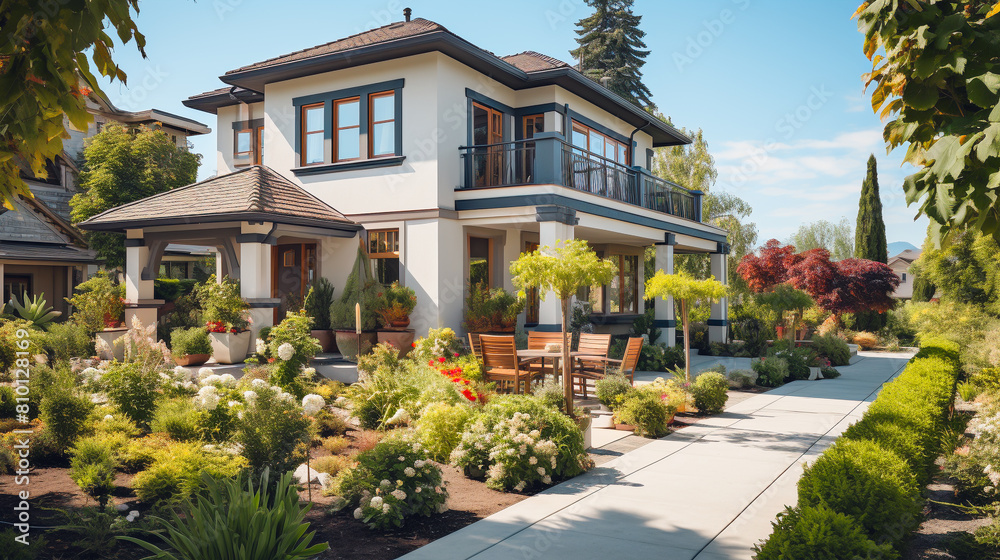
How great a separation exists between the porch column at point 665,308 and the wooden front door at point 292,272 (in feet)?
31.3

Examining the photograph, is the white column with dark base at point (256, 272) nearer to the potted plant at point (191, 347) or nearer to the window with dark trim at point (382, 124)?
the potted plant at point (191, 347)

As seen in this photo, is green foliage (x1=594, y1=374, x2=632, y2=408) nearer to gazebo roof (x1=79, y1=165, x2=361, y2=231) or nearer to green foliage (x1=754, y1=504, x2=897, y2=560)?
green foliage (x1=754, y1=504, x2=897, y2=560)

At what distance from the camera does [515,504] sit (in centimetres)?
588

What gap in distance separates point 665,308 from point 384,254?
340 inches

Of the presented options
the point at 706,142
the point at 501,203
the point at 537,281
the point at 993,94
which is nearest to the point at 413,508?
the point at 537,281

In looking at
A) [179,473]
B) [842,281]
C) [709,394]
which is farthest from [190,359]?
[842,281]

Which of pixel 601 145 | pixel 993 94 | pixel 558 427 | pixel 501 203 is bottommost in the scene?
pixel 558 427

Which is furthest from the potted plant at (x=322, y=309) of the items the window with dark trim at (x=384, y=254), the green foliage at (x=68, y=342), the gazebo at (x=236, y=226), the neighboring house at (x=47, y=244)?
the neighboring house at (x=47, y=244)

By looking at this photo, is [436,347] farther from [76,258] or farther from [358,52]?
[76,258]

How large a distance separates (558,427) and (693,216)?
52.6 feet

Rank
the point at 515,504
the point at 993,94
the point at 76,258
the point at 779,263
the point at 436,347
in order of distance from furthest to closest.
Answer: the point at 779,263, the point at 76,258, the point at 436,347, the point at 515,504, the point at 993,94

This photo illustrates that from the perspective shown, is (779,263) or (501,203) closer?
(501,203)

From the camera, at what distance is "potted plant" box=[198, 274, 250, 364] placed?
1243 centimetres

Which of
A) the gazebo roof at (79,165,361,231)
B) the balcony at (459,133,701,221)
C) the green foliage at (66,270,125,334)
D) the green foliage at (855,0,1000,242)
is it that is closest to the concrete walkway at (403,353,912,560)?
the green foliage at (855,0,1000,242)
